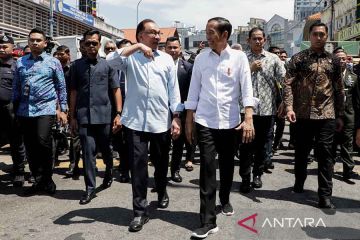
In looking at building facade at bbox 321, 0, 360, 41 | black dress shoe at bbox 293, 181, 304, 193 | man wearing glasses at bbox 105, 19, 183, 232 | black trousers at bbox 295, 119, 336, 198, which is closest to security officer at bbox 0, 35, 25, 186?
man wearing glasses at bbox 105, 19, 183, 232

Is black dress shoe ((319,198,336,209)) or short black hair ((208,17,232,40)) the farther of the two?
black dress shoe ((319,198,336,209))

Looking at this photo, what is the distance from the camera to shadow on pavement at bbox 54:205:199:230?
161 inches

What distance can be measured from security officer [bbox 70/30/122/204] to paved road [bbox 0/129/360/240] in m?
0.39

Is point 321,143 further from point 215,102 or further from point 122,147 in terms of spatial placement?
point 122,147

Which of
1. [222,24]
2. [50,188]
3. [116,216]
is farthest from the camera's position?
[50,188]

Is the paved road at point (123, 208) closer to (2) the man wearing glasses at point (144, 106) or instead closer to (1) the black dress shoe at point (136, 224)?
(1) the black dress shoe at point (136, 224)

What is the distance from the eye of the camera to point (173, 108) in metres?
4.16

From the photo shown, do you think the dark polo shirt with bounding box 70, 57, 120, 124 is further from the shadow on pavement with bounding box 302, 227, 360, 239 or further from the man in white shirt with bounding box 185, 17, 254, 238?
the shadow on pavement with bounding box 302, 227, 360, 239

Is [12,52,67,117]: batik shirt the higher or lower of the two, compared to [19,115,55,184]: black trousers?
higher

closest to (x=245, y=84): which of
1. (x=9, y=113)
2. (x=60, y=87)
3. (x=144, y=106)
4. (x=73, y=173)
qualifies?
(x=144, y=106)

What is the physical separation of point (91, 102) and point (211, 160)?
188 centimetres

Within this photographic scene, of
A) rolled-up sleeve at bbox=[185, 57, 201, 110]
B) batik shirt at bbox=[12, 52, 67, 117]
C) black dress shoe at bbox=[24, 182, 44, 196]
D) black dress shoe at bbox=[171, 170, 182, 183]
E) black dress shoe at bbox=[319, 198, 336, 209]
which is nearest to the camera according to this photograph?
rolled-up sleeve at bbox=[185, 57, 201, 110]

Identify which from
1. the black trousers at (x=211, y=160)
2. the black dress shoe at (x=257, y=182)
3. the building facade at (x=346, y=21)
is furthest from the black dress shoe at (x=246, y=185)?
the building facade at (x=346, y=21)

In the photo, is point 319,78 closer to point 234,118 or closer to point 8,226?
point 234,118
